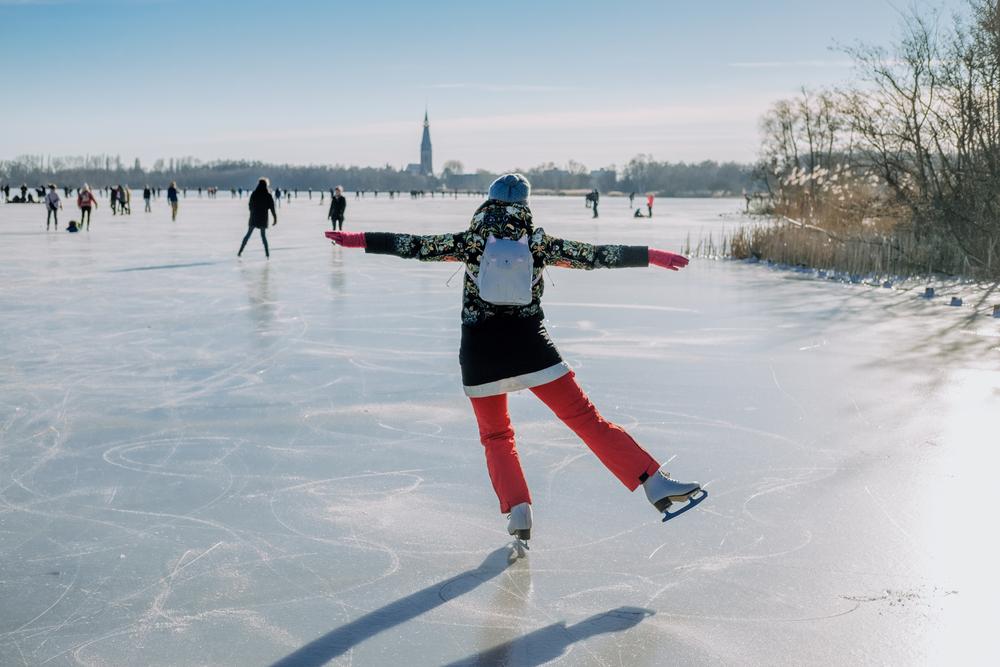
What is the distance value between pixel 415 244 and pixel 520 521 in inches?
42.4

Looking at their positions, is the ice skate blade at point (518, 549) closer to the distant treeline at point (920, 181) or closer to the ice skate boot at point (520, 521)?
the ice skate boot at point (520, 521)

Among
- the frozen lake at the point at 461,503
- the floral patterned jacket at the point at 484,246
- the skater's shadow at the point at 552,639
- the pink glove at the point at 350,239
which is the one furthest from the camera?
the pink glove at the point at 350,239

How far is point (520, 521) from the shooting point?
11.5 ft

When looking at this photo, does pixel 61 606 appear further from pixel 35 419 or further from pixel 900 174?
pixel 900 174

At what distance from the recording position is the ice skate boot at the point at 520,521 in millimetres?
3508

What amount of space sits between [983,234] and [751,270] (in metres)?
3.59

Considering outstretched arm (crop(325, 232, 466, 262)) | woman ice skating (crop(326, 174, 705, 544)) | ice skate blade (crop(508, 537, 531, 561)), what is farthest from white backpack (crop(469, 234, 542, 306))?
ice skate blade (crop(508, 537, 531, 561))

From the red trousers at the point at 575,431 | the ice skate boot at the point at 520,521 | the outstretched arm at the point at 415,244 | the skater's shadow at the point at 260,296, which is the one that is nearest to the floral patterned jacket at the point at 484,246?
the outstretched arm at the point at 415,244

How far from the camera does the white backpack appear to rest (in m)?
3.34

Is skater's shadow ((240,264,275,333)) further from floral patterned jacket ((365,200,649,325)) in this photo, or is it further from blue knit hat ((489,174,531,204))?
blue knit hat ((489,174,531,204))

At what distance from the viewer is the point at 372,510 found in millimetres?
3979

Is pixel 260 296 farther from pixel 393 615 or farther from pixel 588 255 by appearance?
pixel 393 615

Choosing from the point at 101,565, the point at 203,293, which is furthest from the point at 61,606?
the point at 203,293

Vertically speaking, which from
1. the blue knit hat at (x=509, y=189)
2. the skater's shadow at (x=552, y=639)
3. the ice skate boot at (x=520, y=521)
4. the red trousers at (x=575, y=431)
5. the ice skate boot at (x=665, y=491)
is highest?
the blue knit hat at (x=509, y=189)
